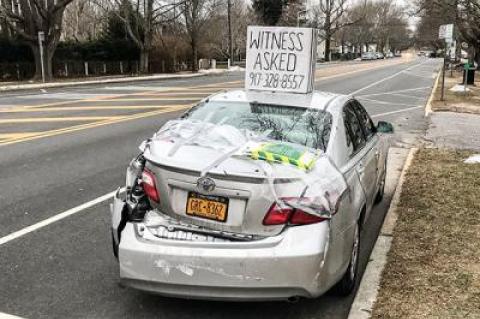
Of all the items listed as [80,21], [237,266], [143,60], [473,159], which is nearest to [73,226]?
[237,266]

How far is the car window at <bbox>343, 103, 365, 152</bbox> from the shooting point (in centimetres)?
520

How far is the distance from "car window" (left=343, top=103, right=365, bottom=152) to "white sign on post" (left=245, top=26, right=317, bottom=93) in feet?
2.53

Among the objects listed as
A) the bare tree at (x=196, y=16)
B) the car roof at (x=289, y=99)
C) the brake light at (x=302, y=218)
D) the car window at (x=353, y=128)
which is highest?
the bare tree at (x=196, y=16)

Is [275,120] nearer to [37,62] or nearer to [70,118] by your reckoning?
[70,118]

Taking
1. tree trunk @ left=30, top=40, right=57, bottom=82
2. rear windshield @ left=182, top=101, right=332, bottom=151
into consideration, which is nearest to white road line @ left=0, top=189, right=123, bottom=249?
rear windshield @ left=182, top=101, right=332, bottom=151

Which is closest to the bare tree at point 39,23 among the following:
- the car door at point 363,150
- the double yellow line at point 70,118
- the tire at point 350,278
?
the double yellow line at point 70,118

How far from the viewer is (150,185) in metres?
4.06

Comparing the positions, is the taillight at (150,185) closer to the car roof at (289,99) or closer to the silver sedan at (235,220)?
the silver sedan at (235,220)

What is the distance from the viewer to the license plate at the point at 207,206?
3.76 metres

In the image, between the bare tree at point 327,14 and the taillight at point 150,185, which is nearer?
the taillight at point 150,185

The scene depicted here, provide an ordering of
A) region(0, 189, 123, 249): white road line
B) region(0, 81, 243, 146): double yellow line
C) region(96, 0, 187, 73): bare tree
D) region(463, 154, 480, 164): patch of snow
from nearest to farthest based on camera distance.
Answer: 1. region(0, 189, 123, 249): white road line
2. region(463, 154, 480, 164): patch of snow
3. region(0, 81, 243, 146): double yellow line
4. region(96, 0, 187, 73): bare tree

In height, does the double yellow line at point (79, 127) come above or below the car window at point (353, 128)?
below

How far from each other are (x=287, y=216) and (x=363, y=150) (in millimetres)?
1982

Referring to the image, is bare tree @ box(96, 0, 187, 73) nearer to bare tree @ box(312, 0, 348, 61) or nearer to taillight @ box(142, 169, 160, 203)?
taillight @ box(142, 169, 160, 203)
